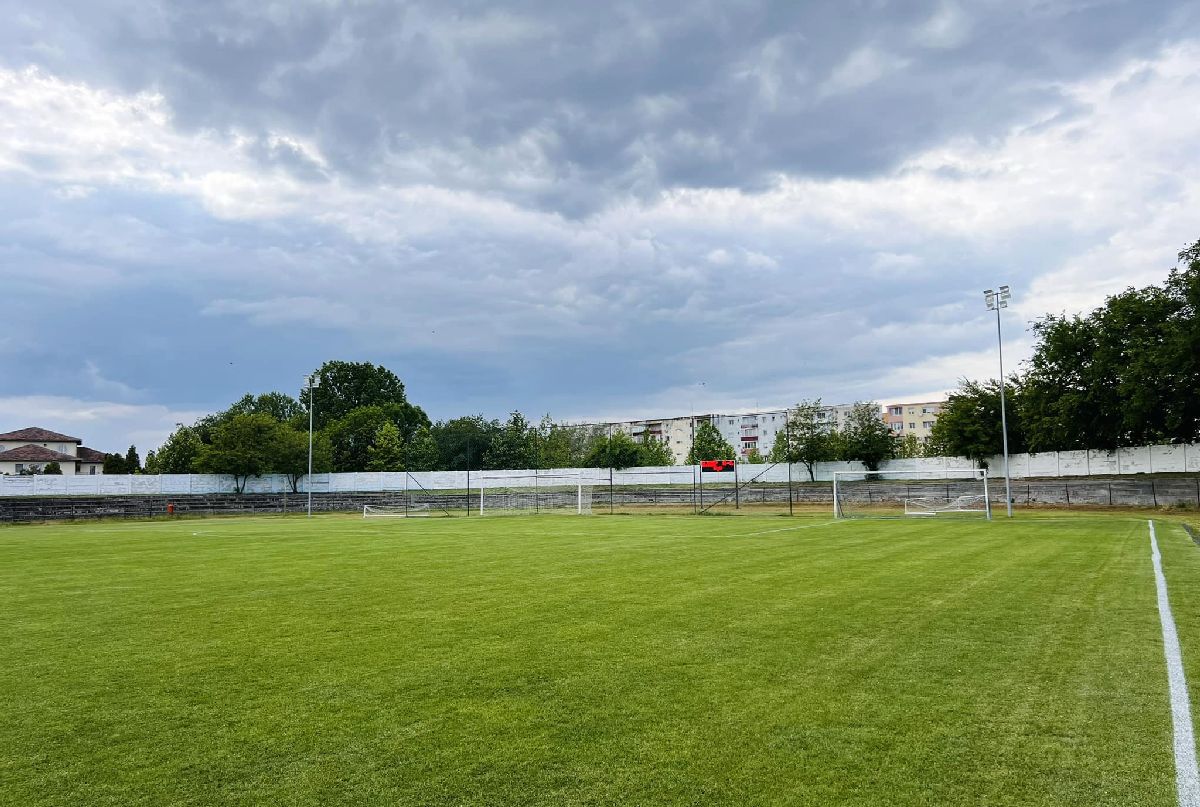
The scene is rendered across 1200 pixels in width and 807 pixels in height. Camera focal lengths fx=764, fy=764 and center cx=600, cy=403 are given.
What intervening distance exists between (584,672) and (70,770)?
345 cm

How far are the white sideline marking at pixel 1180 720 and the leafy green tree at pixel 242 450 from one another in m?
71.2

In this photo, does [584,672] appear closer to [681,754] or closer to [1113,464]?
[681,754]

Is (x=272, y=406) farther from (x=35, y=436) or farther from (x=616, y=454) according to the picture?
(x=616, y=454)

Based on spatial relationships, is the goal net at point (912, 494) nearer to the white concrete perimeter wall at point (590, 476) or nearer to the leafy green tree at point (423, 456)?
the white concrete perimeter wall at point (590, 476)

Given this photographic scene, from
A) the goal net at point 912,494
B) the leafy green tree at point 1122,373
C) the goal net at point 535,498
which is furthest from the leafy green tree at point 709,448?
the leafy green tree at point 1122,373

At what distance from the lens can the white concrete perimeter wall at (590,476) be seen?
47.5 meters

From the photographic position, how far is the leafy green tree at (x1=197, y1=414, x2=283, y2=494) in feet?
225

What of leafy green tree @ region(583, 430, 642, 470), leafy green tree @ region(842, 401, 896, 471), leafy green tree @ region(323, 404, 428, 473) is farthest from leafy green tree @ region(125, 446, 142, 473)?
leafy green tree @ region(842, 401, 896, 471)

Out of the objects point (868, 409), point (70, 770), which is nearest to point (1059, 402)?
point (868, 409)

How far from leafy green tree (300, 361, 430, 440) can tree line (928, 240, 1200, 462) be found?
242 ft

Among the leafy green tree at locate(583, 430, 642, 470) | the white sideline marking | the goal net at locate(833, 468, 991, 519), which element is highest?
the leafy green tree at locate(583, 430, 642, 470)

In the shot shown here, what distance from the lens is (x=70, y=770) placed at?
14.0ft

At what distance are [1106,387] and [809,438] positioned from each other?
21389mm

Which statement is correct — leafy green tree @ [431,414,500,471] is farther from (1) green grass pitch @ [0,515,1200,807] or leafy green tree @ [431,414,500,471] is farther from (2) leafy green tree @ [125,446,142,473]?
(1) green grass pitch @ [0,515,1200,807]
